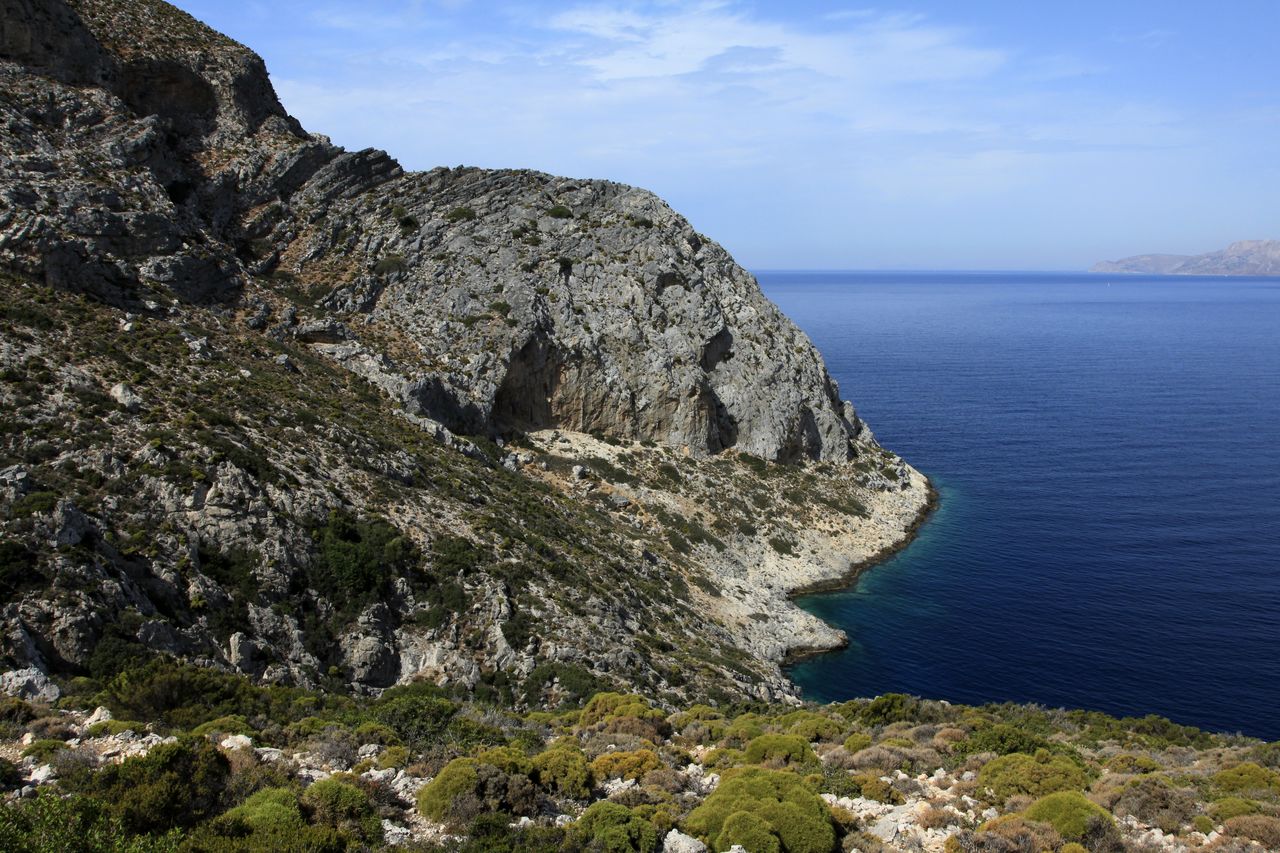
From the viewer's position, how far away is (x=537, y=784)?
2036 cm

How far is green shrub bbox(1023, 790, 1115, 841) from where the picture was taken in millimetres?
17984

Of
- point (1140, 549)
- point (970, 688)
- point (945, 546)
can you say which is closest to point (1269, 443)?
point (1140, 549)

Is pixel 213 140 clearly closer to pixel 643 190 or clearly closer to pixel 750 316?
pixel 643 190

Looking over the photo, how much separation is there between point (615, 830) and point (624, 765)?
15.2 feet

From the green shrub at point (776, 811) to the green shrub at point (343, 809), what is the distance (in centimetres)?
683

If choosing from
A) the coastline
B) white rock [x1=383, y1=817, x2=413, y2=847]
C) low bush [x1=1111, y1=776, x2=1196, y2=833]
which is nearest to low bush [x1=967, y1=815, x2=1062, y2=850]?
low bush [x1=1111, y1=776, x2=1196, y2=833]

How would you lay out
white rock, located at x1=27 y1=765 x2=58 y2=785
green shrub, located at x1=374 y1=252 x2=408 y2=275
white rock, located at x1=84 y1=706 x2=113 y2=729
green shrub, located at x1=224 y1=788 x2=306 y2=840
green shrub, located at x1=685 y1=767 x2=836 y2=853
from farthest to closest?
1. green shrub, located at x1=374 y1=252 x2=408 y2=275
2. white rock, located at x1=84 y1=706 x2=113 y2=729
3. green shrub, located at x1=685 y1=767 x2=836 y2=853
4. white rock, located at x1=27 y1=765 x2=58 y2=785
5. green shrub, located at x1=224 y1=788 x2=306 y2=840

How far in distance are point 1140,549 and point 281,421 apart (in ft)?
218

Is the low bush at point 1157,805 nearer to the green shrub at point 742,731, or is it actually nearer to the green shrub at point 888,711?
the green shrub at point 742,731

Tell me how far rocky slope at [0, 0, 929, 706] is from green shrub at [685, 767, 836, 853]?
17799 millimetres

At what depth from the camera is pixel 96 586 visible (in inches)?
1125

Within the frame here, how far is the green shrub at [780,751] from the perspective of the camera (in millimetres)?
23703

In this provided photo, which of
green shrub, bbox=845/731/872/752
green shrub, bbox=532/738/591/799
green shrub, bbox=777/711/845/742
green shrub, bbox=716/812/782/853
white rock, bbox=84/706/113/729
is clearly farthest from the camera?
green shrub, bbox=777/711/845/742

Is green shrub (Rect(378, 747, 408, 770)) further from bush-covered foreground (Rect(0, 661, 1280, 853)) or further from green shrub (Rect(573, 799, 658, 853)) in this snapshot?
green shrub (Rect(573, 799, 658, 853))
